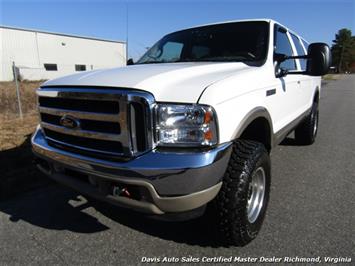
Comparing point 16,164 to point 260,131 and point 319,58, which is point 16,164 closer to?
point 260,131

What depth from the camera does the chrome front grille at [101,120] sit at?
217 centimetres

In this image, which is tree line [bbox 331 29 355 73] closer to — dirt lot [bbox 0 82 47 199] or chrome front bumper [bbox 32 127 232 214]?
dirt lot [bbox 0 82 47 199]

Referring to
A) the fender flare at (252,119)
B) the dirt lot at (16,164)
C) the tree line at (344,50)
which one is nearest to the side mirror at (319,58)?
the fender flare at (252,119)

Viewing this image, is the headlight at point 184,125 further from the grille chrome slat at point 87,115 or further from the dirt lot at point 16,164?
the dirt lot at point 16,164

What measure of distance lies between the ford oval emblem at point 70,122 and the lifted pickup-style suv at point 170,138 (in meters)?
0.01

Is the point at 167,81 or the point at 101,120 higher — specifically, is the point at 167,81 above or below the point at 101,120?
above

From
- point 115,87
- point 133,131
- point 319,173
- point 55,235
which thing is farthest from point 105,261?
point 319,173

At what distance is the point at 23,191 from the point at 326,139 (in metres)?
5.58

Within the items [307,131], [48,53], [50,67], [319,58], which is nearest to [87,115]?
[319,58]

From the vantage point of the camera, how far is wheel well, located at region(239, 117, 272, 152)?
3.08 meters

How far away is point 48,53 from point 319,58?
128 feet

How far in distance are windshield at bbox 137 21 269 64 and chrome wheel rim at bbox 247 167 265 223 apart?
1.17 metres

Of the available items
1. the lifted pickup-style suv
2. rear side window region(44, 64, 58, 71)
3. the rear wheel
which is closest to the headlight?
the lifted pickup-style suv

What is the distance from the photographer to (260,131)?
3.22m
